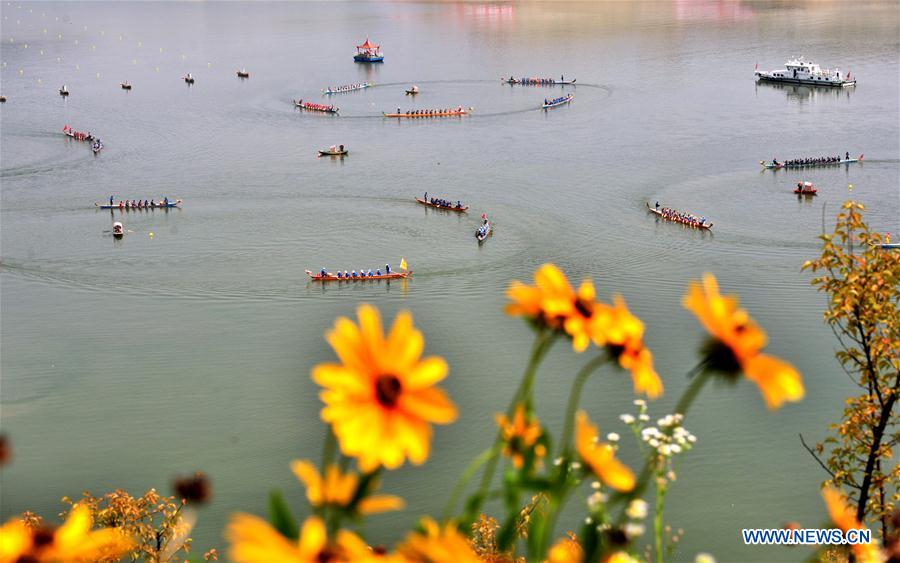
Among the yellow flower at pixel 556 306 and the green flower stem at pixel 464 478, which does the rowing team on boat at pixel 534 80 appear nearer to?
the yellow flower at pixel 556 306

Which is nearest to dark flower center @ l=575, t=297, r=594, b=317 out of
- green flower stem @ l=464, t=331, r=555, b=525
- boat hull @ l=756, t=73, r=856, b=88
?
green flower stem @ l=464, t=331, r=555, b=525

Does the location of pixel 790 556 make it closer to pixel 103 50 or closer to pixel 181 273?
pixel 181 273

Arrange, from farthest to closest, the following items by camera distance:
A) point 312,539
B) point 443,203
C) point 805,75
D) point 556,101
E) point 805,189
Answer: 1. point 805,75
2. point 556,101
3. point 805,189
4. point 443,203
5. point 312,539

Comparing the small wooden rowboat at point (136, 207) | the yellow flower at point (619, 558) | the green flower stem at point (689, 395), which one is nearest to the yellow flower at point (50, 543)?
the yellow flower at point (619, 558)

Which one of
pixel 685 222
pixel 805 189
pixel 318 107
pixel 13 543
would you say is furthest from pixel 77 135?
pixel 13 543

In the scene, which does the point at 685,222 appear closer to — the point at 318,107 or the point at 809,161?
the point at 809,161

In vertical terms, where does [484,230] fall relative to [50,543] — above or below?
below
